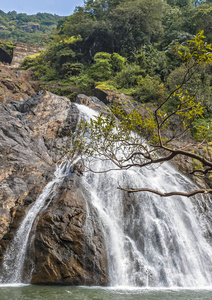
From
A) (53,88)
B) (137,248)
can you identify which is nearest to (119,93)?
(53,88)

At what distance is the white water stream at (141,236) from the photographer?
916 cm

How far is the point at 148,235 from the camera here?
408 inches

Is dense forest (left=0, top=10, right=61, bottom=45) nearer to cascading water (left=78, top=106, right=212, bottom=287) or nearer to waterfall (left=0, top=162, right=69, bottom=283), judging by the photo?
cascading water (left=78, top=106, right=212, bottom=287)

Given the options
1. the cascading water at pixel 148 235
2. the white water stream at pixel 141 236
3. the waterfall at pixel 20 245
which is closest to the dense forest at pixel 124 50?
the cascading water at pixel 148 235

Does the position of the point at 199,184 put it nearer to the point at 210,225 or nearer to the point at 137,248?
the point at 210,225

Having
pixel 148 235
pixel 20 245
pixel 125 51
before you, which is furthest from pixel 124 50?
pixel 20 245

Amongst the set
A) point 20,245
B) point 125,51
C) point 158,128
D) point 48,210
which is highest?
point 125,51

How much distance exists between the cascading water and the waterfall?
2.14 m

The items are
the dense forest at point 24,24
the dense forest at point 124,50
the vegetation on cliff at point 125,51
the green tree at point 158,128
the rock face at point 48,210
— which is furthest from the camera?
the dense forest at point 24,24

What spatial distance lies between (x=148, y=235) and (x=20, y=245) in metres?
5.48

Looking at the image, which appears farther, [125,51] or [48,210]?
[125,51]

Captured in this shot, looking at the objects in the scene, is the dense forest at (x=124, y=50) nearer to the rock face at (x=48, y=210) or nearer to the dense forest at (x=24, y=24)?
the rock face at (x=48, y=210)

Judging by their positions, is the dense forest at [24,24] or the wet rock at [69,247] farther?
the dense forest at [24,24]

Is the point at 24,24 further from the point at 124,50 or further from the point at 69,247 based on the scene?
the point at 69,247
